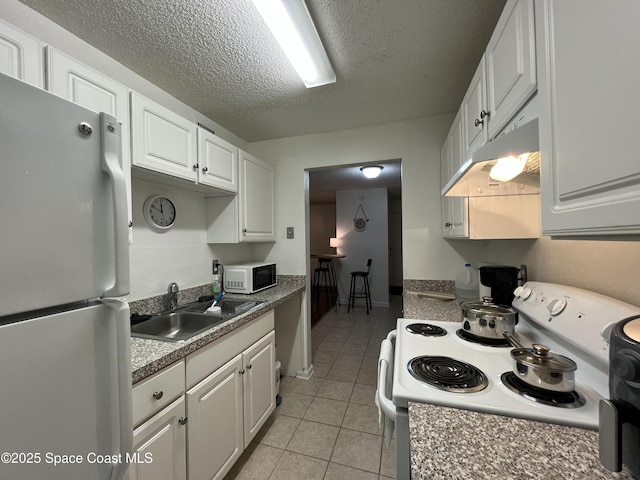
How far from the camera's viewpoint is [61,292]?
0.59 metres

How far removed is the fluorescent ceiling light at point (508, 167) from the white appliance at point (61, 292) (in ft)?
4.30

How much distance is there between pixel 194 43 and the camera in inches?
52.4

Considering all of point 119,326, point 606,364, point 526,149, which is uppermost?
point 526,149

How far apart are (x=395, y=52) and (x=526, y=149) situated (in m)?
1.06

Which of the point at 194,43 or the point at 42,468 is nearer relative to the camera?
the point at 42,468

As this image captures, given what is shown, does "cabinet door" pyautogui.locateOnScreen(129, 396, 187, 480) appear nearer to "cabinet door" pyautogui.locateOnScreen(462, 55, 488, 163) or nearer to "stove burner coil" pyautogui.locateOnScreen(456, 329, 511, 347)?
"stove burner coil" pyautogui.locateOnScreen(456, 329, 511, 347)

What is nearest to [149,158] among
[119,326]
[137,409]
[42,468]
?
[119,326]

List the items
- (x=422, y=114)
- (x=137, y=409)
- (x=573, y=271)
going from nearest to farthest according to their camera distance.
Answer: (x=137, y=409), (x=573, y=271), (x=422, y=114)

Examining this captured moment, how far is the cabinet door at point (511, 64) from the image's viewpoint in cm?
74

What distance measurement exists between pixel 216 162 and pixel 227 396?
61.1 inches

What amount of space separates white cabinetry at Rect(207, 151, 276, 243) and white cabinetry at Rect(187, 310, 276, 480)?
30.6 inches

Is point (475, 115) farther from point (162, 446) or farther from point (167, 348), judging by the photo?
point (162, 446)

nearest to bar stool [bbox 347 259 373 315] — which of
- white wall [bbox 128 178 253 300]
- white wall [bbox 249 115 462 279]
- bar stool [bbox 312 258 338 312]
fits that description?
bar stool [bbox 312 258 338 312]

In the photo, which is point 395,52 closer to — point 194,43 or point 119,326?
point 194,43
